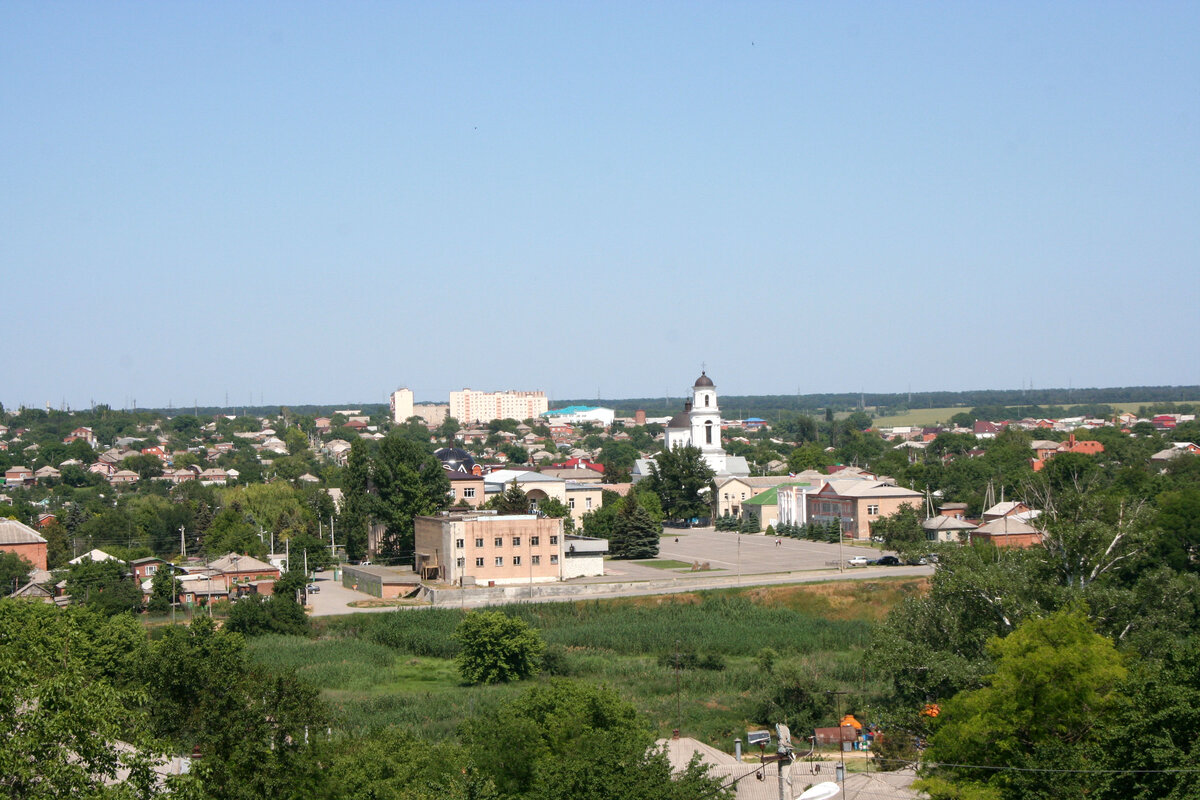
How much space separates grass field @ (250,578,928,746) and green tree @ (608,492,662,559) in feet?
35.7

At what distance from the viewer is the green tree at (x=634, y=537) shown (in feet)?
165

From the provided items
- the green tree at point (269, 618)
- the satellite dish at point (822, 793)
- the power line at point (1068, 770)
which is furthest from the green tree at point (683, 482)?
the satellite dish at point (822, 793)

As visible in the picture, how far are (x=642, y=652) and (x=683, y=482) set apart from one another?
102 feet

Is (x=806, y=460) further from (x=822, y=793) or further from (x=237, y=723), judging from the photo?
(x=822, y=793)

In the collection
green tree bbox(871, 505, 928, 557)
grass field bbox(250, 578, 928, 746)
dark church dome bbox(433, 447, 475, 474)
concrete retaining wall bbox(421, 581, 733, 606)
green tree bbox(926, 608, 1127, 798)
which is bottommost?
grass field bbox(250, 578, 928, 746)

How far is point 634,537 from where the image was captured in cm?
5053

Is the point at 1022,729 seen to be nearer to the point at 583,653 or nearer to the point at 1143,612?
the point at 1143,612

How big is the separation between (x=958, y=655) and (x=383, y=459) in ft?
95.9

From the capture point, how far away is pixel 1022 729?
55.3 feet

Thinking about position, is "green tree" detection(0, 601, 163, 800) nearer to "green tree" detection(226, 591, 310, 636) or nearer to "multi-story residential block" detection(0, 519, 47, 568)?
"green tree" detection(226, 591, 310, 636)

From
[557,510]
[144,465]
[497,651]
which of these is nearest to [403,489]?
[557,510]

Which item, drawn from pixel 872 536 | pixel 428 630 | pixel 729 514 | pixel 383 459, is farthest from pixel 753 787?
pixel 729 514

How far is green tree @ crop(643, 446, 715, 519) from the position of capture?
6359 centimetres

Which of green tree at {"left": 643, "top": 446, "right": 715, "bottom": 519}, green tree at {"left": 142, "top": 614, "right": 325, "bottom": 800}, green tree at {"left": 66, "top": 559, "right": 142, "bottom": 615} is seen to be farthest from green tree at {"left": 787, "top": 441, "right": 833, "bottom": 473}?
green tree at {"left": 142, "top": 614, "right": 325, "bottom": 800}
